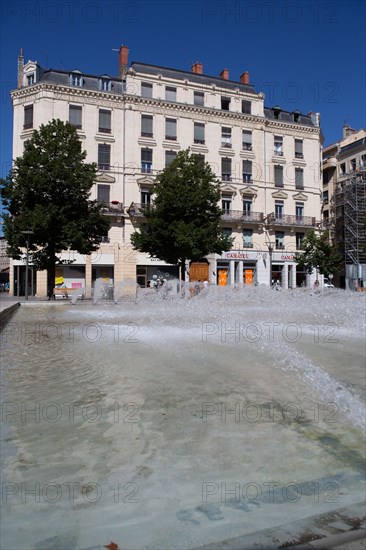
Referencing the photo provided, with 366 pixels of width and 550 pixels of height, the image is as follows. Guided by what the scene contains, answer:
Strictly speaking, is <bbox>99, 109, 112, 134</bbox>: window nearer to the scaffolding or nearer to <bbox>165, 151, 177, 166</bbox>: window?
<bbox>165, 151, 177, 166</bbox>: window

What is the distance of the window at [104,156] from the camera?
39375 mm

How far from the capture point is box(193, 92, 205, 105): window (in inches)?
1684

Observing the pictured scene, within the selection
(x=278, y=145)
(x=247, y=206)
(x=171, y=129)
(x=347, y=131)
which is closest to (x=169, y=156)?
(x=171, y=129)

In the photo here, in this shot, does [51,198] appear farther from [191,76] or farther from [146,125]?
[191,76]

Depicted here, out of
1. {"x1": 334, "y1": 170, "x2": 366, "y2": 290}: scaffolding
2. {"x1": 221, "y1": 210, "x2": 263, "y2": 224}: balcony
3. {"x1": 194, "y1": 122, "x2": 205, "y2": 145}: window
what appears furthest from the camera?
{"x1": 334, "y1": 170, "x2": 366, "y2": 290}: scaffolding

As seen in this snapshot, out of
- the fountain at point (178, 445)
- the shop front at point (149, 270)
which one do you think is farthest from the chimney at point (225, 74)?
the fountain at point (178, 445)

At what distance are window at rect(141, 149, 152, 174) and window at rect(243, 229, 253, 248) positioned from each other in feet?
38.8

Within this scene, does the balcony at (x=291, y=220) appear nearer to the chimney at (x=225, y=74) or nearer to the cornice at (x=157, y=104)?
the cornice at (x=157, y=104)

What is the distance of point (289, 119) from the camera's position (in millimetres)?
48844

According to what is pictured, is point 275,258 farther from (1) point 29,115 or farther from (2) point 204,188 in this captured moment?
(1) point 29,115

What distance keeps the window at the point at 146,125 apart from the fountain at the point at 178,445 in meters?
36.2

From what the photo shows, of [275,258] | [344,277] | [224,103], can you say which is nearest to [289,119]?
[224,103]

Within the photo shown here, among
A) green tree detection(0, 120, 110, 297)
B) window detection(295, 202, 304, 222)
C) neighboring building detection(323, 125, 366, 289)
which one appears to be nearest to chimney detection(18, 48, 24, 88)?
green tree detection(0, 120, 110, 297)

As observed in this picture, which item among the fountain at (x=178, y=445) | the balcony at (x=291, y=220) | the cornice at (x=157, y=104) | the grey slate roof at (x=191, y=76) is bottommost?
the fountain at (x=178, y=445)
